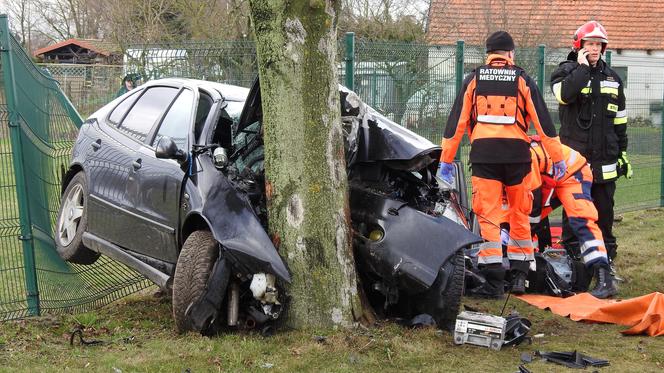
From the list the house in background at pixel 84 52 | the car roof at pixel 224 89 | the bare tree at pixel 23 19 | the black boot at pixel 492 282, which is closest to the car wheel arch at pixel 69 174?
the car roof at pixel 224 89

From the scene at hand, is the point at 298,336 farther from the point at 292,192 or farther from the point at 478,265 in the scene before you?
the point at 478,265

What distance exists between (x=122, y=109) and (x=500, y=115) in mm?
3073

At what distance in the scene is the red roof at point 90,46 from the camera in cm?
2338

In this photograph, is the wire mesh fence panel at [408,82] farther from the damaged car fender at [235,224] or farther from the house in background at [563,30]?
the damaged car fender at [235,224]

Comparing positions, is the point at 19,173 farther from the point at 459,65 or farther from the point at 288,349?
the point at 459,65

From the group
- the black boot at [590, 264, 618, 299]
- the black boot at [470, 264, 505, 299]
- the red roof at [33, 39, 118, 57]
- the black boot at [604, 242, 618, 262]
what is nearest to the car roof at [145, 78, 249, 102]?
the black boot at [470, 264, 505, 299]

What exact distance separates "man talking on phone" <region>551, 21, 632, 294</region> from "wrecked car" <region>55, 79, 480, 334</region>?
1.67 metres

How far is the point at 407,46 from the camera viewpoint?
9.18 meters

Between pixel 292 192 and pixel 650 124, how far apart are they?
8.85 meters

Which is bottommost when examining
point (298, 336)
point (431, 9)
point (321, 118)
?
point (298, 336)

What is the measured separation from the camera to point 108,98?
1088cm

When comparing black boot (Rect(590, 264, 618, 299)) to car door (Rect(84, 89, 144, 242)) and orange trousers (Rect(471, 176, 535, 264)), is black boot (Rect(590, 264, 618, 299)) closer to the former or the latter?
orange trousers (Rect(471, 176, 535, 264))

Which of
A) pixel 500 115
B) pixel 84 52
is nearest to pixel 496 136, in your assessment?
pixel 500 115

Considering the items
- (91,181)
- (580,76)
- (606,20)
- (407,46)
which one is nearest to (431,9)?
(606,20)
